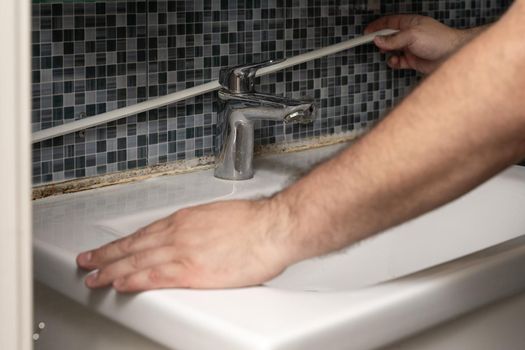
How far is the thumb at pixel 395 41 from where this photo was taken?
1527mm

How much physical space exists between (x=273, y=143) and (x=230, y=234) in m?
0.56

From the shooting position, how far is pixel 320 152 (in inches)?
60.7

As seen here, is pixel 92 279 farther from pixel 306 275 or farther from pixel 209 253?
pixel 306 275

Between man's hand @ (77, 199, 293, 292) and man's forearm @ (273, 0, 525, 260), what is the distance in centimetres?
3

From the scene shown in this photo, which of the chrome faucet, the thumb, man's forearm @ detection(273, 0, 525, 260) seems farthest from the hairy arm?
the thumb

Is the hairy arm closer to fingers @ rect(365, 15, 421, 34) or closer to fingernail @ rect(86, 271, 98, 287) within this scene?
fingernail @ rect(86, 271, 98, 287)

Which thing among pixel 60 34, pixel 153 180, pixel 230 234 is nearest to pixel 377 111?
pixel 153 180

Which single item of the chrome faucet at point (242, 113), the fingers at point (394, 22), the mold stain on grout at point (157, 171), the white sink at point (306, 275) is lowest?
the white sink at point (306, 275)

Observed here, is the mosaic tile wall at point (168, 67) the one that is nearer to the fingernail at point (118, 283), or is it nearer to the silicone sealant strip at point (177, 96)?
the silicone sealant strip at point (177, 96)

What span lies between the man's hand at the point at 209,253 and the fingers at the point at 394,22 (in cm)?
65

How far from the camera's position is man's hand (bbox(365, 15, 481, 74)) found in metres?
1.51

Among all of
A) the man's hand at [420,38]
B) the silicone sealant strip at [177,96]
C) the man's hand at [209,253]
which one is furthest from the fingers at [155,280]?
the man's hand at [420,38]

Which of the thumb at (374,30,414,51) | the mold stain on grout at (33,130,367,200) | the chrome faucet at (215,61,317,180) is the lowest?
the mold stain on grout at (33,130,367,200)
